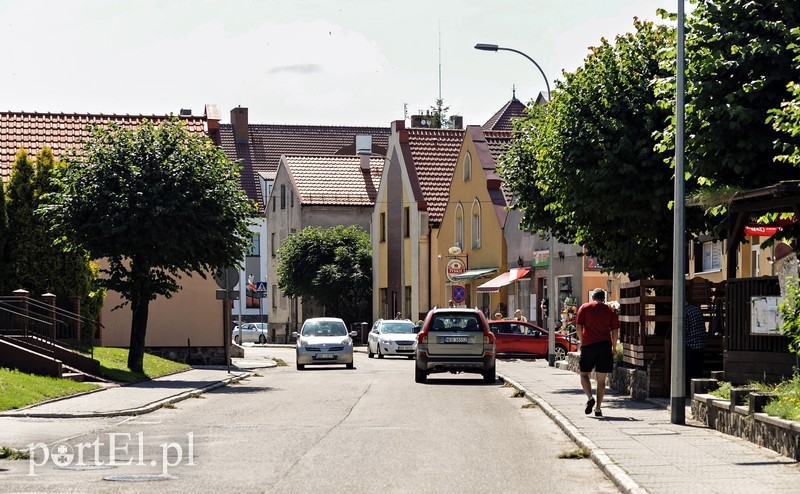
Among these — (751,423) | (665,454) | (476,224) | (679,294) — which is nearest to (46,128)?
(476,224)

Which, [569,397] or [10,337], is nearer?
[569,397]

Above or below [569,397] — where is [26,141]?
above

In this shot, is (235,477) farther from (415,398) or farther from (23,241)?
(23,241)

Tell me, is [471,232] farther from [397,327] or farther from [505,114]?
[505,114]

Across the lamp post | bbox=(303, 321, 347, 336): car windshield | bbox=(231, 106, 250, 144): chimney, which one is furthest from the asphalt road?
bbox=(231, 106, 250, 144): chimney

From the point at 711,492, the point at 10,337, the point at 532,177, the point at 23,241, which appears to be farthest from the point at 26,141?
the point at 711,492

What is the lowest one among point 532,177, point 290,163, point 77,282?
point 77,282

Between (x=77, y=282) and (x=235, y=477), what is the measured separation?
24.3 m

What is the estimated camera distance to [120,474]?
12.6m

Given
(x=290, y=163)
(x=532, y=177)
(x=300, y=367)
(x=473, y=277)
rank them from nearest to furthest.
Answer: (x=532, y=177), (x=300, y=367), (x=473, y=277), (x=290, y=163)

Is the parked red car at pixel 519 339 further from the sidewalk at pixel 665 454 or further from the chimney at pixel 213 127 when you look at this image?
the sidewalk at pixel 665 454

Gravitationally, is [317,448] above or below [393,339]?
below

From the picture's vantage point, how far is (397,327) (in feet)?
168

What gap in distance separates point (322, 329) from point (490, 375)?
1013 centimetres
